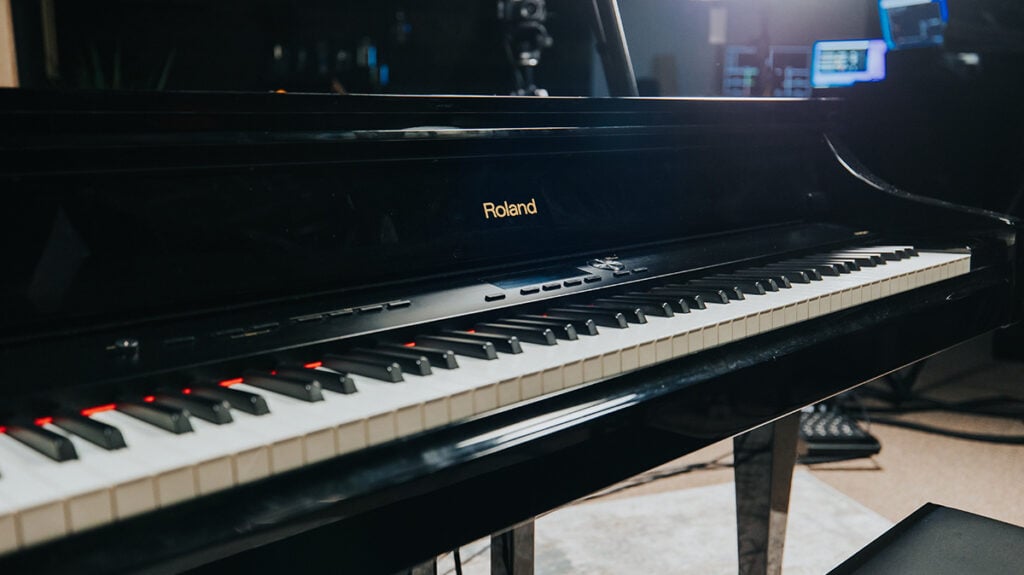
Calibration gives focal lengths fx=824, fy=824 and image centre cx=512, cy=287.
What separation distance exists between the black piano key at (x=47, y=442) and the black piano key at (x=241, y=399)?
127 mm

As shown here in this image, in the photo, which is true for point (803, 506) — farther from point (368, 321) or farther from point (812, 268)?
point (368, 321)

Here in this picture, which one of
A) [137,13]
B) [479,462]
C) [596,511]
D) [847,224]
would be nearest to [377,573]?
[479,462]

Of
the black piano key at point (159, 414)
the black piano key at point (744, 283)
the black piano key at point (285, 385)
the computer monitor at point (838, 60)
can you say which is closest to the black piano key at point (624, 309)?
the black piano key at point (744, 283)

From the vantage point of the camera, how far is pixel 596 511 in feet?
8.04

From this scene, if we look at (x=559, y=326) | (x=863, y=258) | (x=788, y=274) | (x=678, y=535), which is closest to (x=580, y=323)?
(x=559, y=326)

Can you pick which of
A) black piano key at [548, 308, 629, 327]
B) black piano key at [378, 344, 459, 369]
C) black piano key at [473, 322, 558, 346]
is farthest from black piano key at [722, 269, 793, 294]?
black piano key at [378, 344, 459, 369]

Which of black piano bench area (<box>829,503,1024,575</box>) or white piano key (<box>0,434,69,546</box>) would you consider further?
black piano bench area (<box>829,503,1024,575</box>)

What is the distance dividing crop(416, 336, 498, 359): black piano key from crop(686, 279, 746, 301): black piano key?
0.43 meters

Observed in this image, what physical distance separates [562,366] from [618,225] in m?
0.55

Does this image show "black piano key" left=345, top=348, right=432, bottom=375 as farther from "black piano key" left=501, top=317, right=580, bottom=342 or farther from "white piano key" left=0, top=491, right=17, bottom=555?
"white piano key" left=0, top=491, right=17, bottom=555

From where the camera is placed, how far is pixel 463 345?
0.89m

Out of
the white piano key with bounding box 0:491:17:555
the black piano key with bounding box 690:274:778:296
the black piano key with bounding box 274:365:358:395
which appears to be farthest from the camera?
the black piano key with bounding box 690:274:778:296

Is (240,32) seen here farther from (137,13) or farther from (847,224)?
(847,224)

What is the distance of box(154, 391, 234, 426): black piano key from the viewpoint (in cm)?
67
